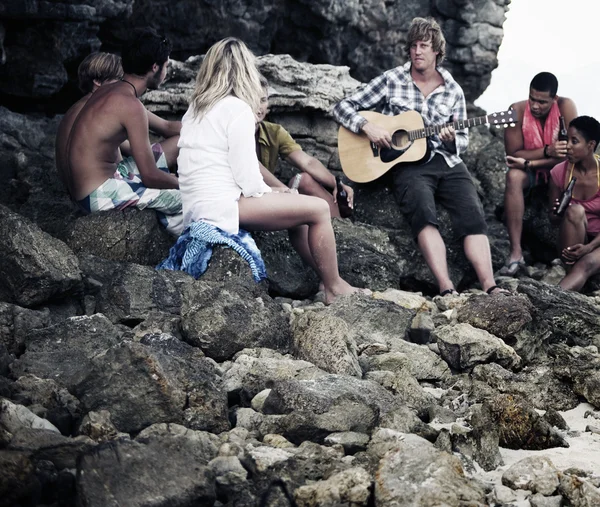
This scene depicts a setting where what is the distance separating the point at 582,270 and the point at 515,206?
1022 mm

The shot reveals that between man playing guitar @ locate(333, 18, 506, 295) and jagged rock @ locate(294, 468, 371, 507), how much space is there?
13.1 ft

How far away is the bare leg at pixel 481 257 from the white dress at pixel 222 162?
2.03 meters

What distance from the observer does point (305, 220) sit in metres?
6.35

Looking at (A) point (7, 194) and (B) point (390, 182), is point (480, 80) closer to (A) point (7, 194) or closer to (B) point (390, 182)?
(B) point (390, 182)

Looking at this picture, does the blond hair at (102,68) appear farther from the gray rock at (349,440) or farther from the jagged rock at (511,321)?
the gray rock at (349,440)

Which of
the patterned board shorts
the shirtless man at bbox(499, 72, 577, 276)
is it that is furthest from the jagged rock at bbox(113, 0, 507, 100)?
the patterned board shorts

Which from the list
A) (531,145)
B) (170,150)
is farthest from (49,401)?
(531,145)

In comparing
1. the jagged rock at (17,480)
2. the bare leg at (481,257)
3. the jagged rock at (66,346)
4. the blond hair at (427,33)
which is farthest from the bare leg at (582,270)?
the jagged rock at (17,480)

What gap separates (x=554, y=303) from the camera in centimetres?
619

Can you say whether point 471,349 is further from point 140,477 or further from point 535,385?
point 140,477

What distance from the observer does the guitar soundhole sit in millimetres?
7754

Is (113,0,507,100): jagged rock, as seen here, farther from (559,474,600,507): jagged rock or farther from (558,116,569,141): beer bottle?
(559,474,600,507): jagged rock

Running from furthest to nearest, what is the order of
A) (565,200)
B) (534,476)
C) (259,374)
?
1. (565,200)
2. (259,374)
3. (534,476)

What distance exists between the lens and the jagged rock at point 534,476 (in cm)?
360
